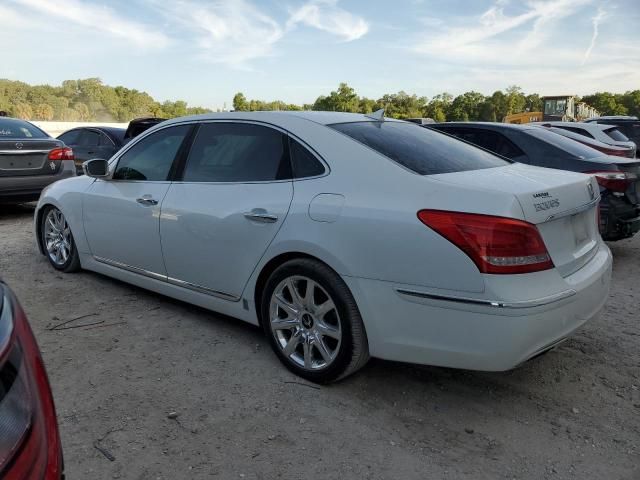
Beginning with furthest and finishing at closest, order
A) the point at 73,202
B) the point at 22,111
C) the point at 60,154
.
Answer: the point at 22,111, the point at 60,154, the point at 73,202

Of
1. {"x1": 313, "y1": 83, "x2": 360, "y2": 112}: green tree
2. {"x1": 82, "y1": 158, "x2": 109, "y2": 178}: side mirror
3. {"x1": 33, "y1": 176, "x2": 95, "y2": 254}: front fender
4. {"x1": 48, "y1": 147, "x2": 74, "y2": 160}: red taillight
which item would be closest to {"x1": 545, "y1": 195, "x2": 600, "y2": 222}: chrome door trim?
{"x1": 82, "y1": 158, "x2": 109, "y2": 178}: side mirror

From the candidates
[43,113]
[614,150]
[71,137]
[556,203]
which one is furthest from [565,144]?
[43,113]

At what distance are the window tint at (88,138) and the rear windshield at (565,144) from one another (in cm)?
830

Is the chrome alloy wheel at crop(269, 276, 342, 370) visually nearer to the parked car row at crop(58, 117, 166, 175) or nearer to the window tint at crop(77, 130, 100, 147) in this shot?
the parked car row at crop(58, 117, 166, 175)

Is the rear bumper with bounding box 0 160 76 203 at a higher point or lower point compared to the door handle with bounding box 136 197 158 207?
lower

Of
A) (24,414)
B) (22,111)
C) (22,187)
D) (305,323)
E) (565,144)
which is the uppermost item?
(22,111)

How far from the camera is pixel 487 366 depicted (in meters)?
2.45

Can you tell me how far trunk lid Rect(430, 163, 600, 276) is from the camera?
2.50 metres

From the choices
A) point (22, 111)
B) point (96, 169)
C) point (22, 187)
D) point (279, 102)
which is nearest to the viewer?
point (96, 169)

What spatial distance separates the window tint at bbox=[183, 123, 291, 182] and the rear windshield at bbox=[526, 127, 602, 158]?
391 cm

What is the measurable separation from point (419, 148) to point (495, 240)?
97 cm

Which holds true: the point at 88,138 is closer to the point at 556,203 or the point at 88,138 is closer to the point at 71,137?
the point at 71,137

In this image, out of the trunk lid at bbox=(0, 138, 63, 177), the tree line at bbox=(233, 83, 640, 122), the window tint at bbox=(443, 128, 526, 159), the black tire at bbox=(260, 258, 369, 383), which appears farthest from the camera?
the tree line at bbox=(233, 83, 640, 122)

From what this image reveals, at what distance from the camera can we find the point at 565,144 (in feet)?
19.7
